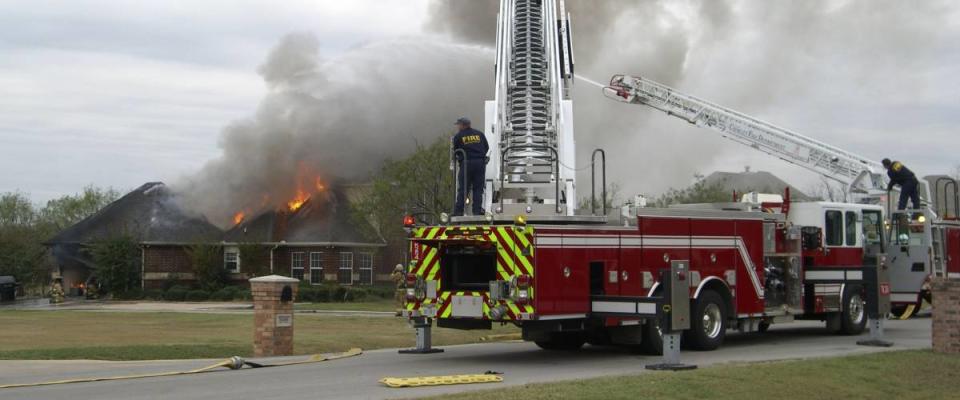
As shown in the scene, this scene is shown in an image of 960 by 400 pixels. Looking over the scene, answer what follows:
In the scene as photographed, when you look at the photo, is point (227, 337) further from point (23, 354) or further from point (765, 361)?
point (765, 361)

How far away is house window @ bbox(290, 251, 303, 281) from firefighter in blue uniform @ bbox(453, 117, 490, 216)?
33.2m

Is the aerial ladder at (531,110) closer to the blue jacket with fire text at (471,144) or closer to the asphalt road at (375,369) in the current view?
the blue jacket with fire text at (471,144)

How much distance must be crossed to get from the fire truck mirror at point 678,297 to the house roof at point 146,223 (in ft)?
122

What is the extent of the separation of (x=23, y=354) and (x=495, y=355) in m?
6.83

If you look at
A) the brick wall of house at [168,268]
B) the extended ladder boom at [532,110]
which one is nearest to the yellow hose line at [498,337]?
the extended ladder boom at [532,110]

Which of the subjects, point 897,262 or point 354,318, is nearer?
point 897,262

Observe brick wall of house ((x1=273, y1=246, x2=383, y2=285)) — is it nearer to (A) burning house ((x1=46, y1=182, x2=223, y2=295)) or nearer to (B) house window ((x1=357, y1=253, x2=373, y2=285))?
(B) house window ((x1=357, y1=253, x2=373, y2=285))

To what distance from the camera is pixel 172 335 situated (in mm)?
20719

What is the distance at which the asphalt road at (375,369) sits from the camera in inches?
416

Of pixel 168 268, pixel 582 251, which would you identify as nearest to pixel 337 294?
pixel 168 268

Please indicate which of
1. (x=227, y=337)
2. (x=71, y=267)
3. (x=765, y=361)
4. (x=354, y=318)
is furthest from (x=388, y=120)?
(x=765, y=361)

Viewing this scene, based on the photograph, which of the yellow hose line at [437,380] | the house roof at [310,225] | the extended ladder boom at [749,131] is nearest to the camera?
the yellow hose line at [437,380]

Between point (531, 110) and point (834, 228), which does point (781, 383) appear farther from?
point (834, 228)

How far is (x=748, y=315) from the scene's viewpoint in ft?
51.4
